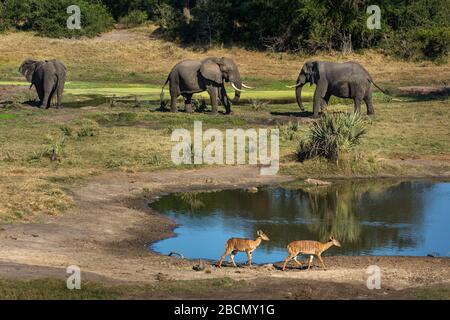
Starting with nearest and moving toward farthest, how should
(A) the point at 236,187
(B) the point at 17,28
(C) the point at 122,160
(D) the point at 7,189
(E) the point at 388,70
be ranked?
(D) the point at 7,189, (A) the point at 236,187, (C) the point at 122,160, (E) the point at 388,70, (B) the point at 17,28

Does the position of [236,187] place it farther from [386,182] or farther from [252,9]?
[252,9]

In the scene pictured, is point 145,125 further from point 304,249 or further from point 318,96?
point 304,249

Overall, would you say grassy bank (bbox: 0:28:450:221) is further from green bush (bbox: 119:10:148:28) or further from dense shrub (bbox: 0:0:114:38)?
green bush (bbox: 119:10:148:28)

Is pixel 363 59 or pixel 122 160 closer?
pixel 122 160

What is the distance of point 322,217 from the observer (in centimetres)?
2153

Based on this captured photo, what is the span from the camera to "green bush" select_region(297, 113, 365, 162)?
84.6ft

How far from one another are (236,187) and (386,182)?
12.2 feet

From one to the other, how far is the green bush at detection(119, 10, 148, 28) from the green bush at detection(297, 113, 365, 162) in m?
38.5

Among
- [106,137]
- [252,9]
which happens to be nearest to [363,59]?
[252,9]

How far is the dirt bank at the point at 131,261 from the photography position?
14641 mm

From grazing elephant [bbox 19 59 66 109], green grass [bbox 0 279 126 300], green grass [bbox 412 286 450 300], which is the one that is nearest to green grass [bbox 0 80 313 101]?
grazing elephant [bbox 19 59 66 109]

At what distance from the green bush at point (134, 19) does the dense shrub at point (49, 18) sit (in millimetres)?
1635

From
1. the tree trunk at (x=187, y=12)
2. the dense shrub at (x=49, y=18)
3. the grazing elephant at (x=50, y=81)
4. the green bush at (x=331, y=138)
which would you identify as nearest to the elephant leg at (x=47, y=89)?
the grazing elephant at (x=50, y=81)

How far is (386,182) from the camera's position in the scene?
25234 mm
